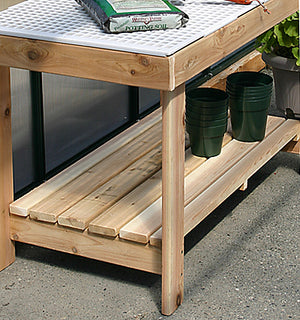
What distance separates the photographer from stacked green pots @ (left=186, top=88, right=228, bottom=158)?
3221mm

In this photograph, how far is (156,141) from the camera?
350 centimetres

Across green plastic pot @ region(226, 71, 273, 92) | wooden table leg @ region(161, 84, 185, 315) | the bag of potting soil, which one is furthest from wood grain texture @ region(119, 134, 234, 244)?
the bag of potting soil

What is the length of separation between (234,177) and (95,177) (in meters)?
0.60

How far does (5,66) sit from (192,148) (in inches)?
41.0

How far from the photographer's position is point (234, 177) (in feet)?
10.3

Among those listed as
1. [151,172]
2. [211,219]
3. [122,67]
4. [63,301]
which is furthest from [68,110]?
[122,67]

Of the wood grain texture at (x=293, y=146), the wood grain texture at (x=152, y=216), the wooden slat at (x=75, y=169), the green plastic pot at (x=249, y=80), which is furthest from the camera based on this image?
the wood grain texture at (x=293, y=146)

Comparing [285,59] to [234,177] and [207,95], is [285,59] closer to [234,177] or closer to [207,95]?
[207,95]

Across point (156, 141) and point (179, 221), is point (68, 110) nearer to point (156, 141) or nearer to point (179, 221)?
point (156, 141)

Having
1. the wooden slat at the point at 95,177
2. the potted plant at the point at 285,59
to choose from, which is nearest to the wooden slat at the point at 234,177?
the potted plant at the point at 285,59

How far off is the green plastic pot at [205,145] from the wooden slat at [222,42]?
24.9 inches

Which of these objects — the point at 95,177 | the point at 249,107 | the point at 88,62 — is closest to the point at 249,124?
the point at 249,107

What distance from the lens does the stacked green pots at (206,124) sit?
10.6 ft

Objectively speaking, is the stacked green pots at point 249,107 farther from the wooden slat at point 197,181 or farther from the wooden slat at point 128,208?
the wooden slat at point 128,208
